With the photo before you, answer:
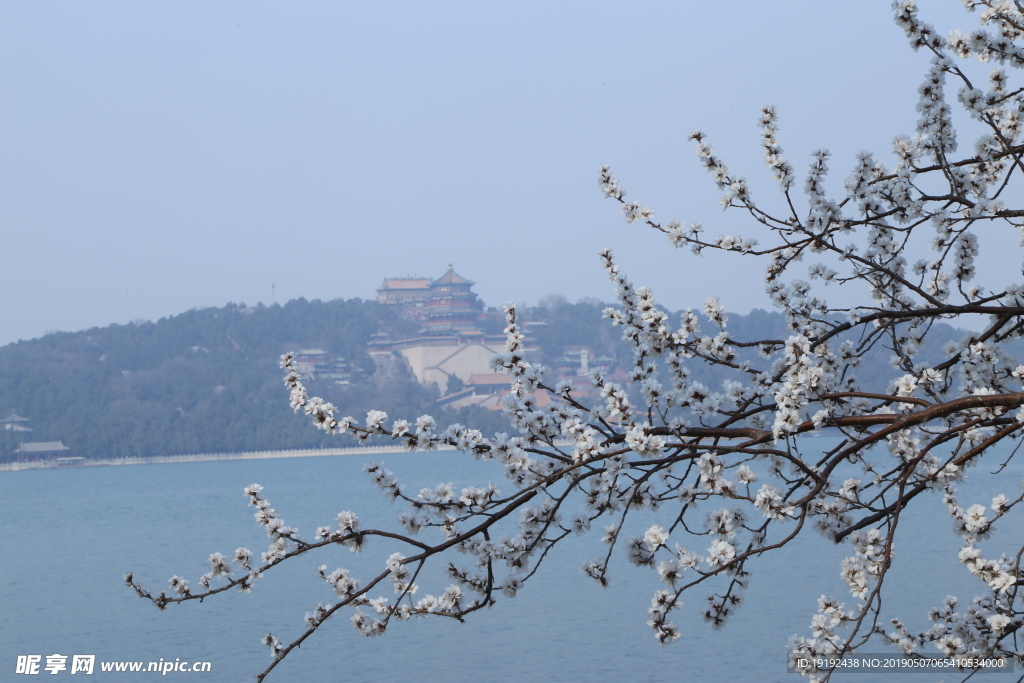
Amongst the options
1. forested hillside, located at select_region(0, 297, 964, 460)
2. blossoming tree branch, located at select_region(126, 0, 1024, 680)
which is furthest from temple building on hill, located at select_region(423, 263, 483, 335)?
blossoming tree branch, located at select_region(126, 0, 1024, 680)

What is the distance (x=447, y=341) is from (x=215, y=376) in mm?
21227

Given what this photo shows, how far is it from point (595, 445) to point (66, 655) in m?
15.6

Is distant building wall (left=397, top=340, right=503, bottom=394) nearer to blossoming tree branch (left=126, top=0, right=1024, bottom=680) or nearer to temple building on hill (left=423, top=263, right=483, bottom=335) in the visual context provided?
temple building on hill (left=423, top=263, right=483, bottom=335)

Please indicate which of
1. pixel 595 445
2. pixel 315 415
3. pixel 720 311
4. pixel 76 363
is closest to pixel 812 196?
pixel 720 311

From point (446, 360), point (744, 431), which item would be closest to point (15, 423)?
point (446, 360)

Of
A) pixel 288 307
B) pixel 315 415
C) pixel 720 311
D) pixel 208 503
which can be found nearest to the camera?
pixel 315 415

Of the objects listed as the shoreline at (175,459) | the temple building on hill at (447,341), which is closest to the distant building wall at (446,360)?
the temple building on hill at (447,341)

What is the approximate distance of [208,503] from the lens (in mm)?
50531

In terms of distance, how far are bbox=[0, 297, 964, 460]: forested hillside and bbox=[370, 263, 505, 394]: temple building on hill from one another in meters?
1.94

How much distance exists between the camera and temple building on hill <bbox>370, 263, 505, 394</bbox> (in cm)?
9994

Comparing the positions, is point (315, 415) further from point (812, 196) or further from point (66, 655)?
point (66, 655)

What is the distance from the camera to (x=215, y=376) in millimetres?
100062

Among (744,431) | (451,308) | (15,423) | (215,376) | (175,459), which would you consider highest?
(451,308)

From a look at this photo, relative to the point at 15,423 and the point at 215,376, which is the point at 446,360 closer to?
the point at 215,376
